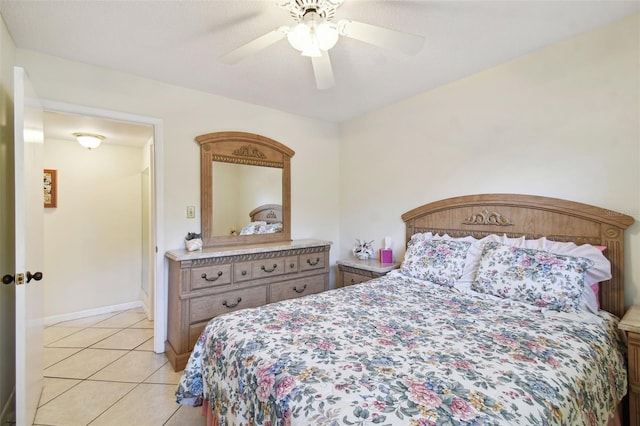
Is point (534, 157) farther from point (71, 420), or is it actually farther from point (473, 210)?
point (71, 420)

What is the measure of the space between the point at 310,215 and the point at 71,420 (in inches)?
107

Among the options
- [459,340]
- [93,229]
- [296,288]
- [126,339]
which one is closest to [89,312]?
[93,229]

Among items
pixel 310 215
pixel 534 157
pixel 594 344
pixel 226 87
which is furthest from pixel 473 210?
pixel 226 87

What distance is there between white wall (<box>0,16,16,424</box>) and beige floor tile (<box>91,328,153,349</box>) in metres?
0.85

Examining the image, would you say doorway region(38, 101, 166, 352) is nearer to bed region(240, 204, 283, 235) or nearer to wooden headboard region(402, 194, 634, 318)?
bed region(240, 204, 283, 235)

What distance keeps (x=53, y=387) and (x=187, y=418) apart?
1.18 m

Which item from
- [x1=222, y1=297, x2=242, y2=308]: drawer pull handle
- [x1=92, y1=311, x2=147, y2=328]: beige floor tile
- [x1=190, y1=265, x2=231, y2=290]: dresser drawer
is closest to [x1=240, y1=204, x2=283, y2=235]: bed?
[x1=190, y1=265, x2=231, y2=290]: dresser drawer

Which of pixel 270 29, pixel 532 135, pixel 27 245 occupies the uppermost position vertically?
pixel 270 29

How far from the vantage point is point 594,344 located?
139 cm

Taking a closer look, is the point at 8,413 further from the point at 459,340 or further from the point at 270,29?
the point at 270,29

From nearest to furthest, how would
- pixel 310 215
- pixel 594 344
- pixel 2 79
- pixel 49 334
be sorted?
pixel 594 344
pixel 2 79
pixel 49 334
pixel 310 215

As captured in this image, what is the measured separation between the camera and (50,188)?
3.55 m

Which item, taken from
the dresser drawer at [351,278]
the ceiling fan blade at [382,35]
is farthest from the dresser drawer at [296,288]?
the ceiling fan blade at [382,35]

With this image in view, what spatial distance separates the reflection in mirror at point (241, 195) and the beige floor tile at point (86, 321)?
6.59 ft
